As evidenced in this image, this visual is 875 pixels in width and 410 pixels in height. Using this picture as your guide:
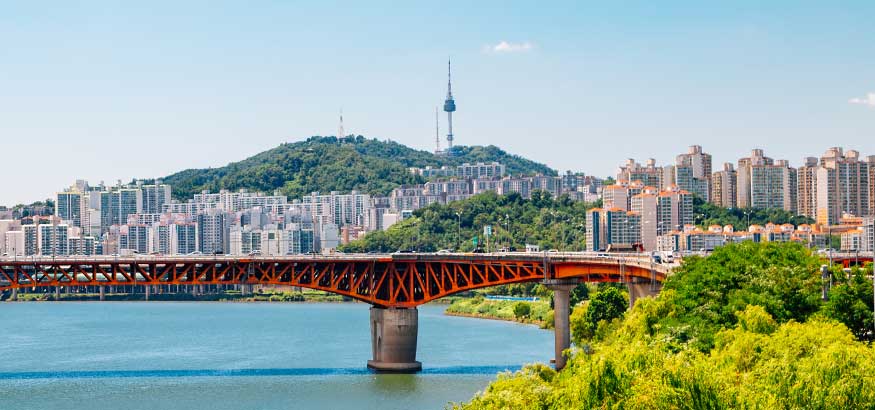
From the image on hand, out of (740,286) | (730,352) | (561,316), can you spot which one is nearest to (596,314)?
(561,316)

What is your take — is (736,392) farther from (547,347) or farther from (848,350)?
(547,347)

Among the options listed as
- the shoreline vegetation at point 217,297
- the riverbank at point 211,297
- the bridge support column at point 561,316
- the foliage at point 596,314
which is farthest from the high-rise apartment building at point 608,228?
the bridge support column at point 561,316

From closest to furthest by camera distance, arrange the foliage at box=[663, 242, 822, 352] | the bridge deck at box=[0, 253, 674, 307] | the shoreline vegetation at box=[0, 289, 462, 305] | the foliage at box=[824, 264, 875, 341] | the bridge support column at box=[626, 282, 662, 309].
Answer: the foliage at box=[824, 264, 875, 341] < the foliage at box=[663, 242, 822, 352] < the bridge support column at box=[626, 282, 662, 309] < the bridge deck at box=[0, 253, 674, 307] < the shoreline vegetation at box=[0, 289, 462, 305]

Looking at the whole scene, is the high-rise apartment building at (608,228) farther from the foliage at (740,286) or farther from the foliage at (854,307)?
the foliage at (854,307)

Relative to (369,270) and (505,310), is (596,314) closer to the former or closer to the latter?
(369,270)

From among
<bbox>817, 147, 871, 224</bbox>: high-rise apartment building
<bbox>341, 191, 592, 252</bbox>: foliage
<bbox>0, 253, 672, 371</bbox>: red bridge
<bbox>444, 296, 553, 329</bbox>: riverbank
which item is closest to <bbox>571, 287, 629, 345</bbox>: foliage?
<bbox>0, 253, 672, 371</bbox>: red bridge

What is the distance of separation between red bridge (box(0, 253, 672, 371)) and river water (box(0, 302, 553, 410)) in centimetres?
287

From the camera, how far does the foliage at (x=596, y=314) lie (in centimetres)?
9038

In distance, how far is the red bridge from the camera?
82.5 metres

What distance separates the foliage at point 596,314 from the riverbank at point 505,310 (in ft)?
84.8

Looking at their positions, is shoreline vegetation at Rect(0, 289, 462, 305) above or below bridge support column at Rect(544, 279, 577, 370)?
below

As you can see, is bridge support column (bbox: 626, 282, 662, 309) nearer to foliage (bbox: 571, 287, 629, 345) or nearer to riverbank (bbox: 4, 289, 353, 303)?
foliage (bbox: 571, 287, 629, 345)

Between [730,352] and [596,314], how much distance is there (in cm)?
5115

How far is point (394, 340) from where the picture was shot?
83250mm
